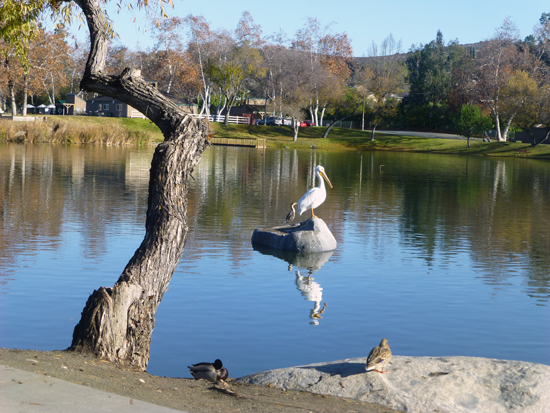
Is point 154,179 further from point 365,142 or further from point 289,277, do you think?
point 365,142

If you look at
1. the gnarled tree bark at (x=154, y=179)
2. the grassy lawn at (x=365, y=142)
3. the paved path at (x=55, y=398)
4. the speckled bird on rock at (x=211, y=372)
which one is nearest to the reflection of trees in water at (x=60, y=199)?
the gnarled tree bark at (x=154, y=179)

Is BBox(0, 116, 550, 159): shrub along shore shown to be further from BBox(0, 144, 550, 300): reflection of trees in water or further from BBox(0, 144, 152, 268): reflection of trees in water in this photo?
BBox(0, 144, 152, 268): reflection of trees in water

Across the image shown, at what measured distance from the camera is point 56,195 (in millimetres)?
24359

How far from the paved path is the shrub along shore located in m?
58.0

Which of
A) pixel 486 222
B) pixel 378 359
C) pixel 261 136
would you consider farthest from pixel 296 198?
pixel 261 136

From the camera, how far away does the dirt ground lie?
5.78 metres

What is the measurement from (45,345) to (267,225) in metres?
11.3

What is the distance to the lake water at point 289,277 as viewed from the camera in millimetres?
9445

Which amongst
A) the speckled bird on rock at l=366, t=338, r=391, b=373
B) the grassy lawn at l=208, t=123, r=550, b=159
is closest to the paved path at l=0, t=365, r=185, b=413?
the speckled bird on rock at l=366, t=338, r=391, b=373

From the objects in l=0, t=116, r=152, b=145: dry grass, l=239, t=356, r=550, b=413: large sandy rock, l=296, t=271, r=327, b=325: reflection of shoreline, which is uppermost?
l=0, t=116, r=152, b=145: dry grass

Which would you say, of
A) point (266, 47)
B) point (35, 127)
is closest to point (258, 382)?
point (35, 127)

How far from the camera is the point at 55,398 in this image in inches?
202

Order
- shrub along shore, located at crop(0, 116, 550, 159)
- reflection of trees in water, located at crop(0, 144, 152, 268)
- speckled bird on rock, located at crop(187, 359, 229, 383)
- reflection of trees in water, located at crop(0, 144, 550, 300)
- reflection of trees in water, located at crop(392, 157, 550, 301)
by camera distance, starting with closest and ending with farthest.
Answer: speckled bird on rock, located at crop(187, 359, 229, 383) → reflection of trees in water, located at crop(392, 157, 550, 301) → reflection of trees in water, located at crop(0, 144, 152, 268) → reflection of trees in water, located at crop(0, 144, 550, 300) → shrub along shore, located at crop(0, 116, 550, 159)

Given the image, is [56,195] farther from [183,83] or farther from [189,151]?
[183,83]
